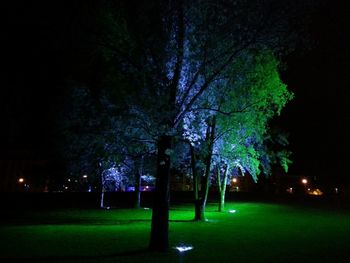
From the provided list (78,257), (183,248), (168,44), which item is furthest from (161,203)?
(168,44)

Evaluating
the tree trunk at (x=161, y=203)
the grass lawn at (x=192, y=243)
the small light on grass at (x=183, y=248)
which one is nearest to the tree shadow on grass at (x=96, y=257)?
the grass lawn at (x=192, y=243)

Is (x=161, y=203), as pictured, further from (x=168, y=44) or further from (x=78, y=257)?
(x=168, y=44)

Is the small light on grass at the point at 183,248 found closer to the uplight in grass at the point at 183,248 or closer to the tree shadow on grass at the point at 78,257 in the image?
the uplight in grass at the point at 183,248

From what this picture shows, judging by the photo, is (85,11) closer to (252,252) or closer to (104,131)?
(104,131)

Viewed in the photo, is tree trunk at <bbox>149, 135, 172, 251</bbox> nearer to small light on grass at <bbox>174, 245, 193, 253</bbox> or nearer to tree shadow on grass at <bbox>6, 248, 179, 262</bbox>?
tree shadow on grass at <bbox>6, 248, 179, 262</bbox>

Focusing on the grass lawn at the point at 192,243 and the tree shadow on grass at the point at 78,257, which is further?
the grass lawn at the point at 192,243

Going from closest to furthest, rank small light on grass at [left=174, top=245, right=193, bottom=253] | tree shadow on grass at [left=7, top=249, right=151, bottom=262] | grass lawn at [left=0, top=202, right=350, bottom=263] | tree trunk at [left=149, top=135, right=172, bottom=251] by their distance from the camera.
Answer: tree shadow on grass at [left=7, top=249, right=151, bottom=262], grass lawn at [left=0, top=202, right=350, bottom=263], tree trunk at [left=149, top=135, right=172, bottom=251], small light on grass at [left=174, top=245, right=193, bottom=253]

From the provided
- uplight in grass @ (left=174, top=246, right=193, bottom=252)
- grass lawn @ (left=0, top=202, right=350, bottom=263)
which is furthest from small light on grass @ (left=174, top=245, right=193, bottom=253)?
grass lawn @ (left=0, top=202, right=350, bottom=263)

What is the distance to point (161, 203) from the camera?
13820mm

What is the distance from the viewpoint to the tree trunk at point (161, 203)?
13.8 meters

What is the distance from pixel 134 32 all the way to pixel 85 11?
5.54 feet

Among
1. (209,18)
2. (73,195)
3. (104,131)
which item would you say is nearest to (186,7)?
(209,18)

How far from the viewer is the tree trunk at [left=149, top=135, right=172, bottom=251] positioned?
1377cm

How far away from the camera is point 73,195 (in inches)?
2010
